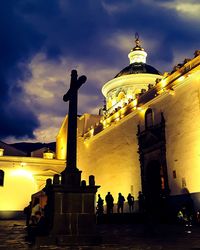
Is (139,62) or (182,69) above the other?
(139,62)

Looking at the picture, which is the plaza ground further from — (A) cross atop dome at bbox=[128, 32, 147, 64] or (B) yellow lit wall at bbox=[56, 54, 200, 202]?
(A) cross atop dome at bbox=[128, 32, 147, 64]

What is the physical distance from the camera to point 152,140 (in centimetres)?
1892

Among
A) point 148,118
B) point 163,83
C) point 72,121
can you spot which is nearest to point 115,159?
point 148,118

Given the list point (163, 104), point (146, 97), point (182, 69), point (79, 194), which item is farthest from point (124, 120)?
point (79, 194)

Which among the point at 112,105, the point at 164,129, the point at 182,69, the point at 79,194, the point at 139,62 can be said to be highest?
the point at 139,62

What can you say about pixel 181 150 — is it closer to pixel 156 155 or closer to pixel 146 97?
pixel 156 155

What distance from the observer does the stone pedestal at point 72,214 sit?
715cm

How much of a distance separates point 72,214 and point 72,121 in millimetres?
2499

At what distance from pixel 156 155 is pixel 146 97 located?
4.06 metres

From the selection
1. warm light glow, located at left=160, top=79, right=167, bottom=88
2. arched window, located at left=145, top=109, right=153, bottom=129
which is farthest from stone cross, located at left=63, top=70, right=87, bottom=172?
arched window, located at left=145, top=109, right=153, bottom=129

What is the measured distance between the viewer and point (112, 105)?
29.8 metres

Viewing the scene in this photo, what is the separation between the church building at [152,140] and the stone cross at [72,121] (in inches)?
329

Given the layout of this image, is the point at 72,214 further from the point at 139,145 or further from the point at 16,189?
the point at 16,189

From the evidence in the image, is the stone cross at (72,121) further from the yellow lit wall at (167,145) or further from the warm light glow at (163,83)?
the warm light glow at (163,83)
